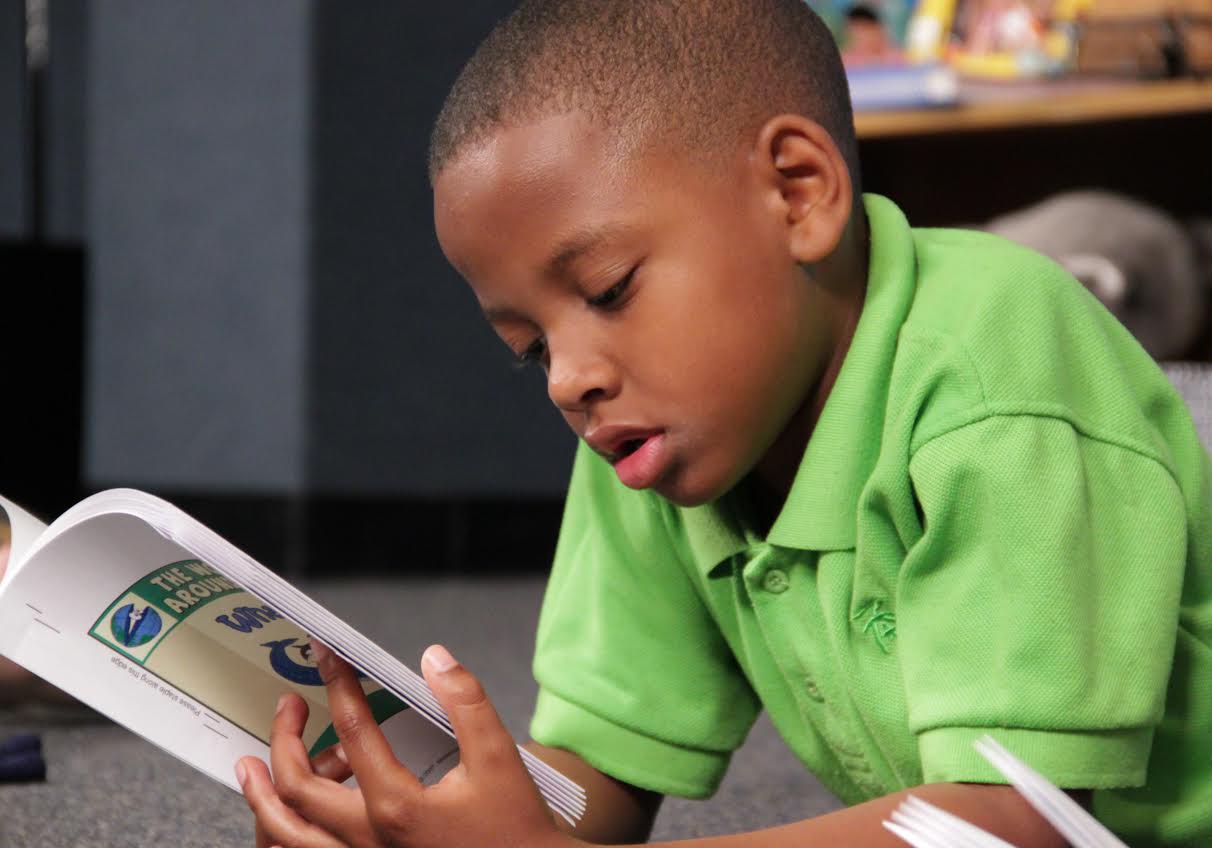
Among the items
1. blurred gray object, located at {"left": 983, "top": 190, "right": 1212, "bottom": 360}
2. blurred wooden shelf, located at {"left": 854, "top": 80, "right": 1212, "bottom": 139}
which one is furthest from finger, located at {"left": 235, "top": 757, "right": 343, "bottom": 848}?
blurred wooden shelf, located at {"left": 854, "top": 80, "right": 1212, "bottom": 139}

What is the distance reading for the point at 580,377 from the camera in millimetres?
583

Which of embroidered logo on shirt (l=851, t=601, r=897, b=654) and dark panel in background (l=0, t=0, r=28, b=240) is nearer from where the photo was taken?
embroidered logo on shirt (l=851, t=601, r=897, b=654)

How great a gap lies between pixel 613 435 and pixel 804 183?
136 millimetres

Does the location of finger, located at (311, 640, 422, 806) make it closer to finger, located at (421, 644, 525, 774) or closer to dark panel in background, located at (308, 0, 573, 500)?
finger, located at (421, 644, 525, 774)

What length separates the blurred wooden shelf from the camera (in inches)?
62.1

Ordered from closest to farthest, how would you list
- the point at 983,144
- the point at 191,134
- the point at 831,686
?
the point at 831,686 → the point at 983,144 → the point at 191,134

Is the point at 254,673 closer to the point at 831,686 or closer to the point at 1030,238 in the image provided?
the point at 831,686

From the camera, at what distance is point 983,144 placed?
1.95 m

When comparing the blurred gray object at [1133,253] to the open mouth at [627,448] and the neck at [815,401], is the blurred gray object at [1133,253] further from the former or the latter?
the open mouth at [627,448]

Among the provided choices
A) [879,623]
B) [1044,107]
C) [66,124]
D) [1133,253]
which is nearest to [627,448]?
[879,623]

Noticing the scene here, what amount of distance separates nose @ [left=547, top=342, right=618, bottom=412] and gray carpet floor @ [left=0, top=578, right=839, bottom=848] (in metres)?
0.36

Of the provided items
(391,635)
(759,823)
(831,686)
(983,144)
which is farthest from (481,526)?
(831,686)

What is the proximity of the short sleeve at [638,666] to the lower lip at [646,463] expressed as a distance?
0.40 ft

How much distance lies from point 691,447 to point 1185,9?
1283mm
